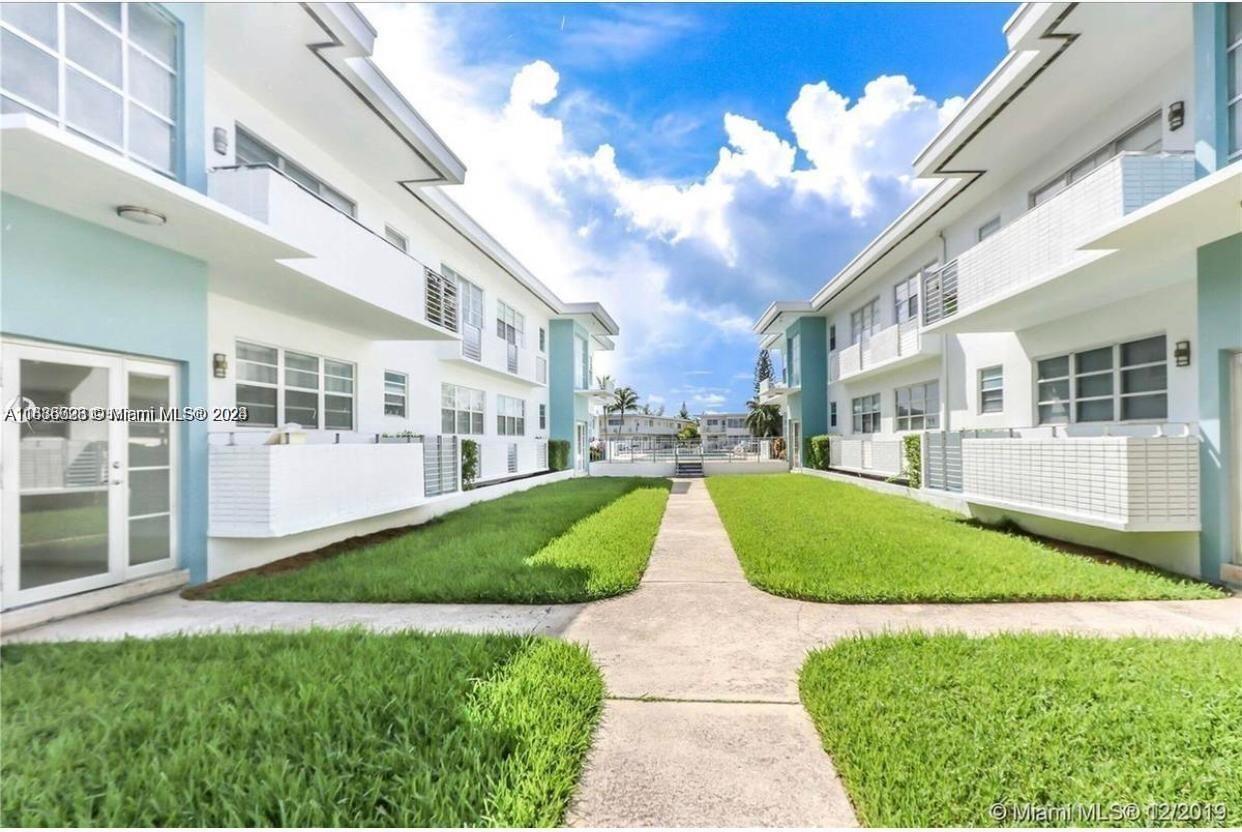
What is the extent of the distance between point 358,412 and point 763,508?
866 centimetres

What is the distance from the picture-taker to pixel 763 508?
11703mm

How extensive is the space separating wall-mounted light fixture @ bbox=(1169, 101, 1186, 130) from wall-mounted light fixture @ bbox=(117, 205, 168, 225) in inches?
476

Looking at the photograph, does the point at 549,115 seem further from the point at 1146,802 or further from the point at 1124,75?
the point at 1146,802

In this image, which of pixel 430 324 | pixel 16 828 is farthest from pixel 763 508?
pixel 16 828

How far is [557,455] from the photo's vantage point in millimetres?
21891

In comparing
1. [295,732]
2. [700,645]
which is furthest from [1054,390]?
[295,732]

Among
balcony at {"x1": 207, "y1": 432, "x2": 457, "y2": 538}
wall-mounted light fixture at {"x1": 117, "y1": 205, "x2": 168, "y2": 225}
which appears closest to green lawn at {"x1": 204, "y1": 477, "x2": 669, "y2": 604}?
balcony at {"x1": 207, "y1": 432, "x2": 457, "y2": 538}

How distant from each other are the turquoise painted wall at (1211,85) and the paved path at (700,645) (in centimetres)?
490

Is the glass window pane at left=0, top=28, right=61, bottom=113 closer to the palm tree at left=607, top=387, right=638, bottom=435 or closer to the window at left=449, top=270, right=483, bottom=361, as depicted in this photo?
the window at left=449, top=270, right=483, bottom=361

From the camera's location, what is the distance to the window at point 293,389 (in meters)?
7.54

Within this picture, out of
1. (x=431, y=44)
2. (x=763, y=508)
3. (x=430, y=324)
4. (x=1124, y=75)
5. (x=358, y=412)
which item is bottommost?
(x=763, y=508)

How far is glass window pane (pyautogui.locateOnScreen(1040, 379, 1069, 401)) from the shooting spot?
30.6ft

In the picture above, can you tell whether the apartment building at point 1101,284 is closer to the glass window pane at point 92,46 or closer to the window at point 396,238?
the glass window pane at point 92,46

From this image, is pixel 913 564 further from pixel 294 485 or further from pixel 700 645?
pixel 294 485
